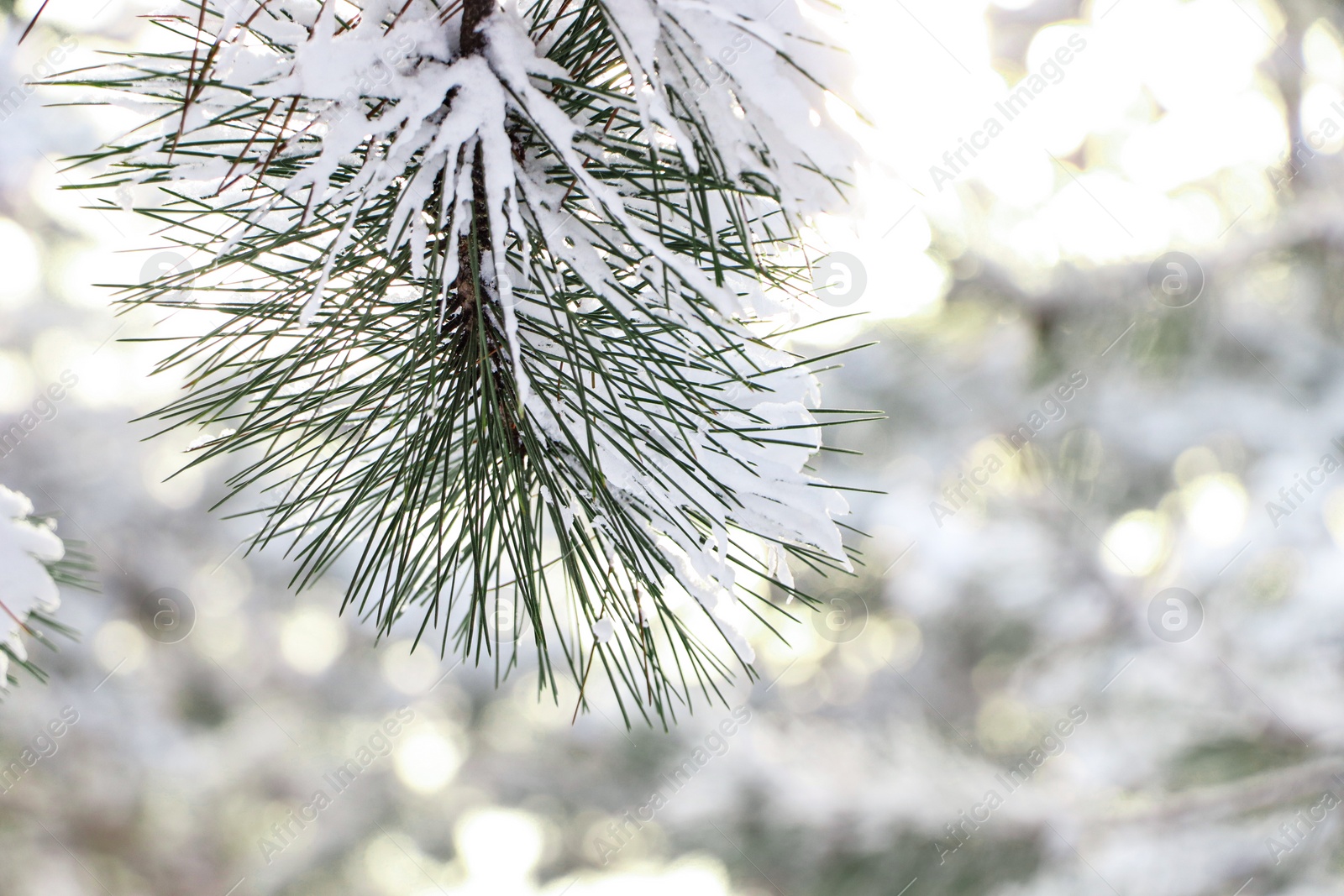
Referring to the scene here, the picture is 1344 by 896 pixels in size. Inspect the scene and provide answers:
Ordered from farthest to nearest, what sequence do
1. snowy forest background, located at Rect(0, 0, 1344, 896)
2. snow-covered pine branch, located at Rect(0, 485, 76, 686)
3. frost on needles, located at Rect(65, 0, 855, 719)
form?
snowy forest background, located at Rect(0, 0, 1344, 896), snow-covered pine branch, located at Rect(0, 485, 76, 686), frost on needles, located at Rect(65, 0, 855, 719)

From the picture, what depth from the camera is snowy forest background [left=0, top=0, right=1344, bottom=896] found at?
139 cm

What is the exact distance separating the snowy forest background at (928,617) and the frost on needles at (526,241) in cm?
4

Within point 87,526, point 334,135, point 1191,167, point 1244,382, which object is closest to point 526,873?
point 87,526

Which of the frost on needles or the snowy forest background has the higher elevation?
the frost on needles

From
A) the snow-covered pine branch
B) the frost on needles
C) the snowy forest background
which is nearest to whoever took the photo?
the frost on needles

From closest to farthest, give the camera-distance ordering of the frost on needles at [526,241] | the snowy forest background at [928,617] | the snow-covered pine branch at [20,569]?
1. the frost on needles at [526,241]
2. the snow-covered pine branch at [20,569]
3. the snowy forest background at [928,617]

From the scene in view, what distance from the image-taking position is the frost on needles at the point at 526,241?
27 cm

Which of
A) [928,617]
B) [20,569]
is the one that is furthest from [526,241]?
[928,617]

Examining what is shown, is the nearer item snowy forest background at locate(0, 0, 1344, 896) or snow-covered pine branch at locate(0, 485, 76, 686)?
snow-covered pine branch at locate(0, 485, 76, 686)

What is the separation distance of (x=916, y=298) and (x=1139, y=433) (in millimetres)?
1267

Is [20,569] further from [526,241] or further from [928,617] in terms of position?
[928,617]

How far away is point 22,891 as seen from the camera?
3.33 m

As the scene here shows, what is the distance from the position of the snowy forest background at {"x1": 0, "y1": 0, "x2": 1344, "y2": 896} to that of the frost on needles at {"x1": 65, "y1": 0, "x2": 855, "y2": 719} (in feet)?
0.13

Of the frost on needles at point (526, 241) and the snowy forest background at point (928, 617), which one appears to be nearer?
the frost on needles at point (526, 241)
